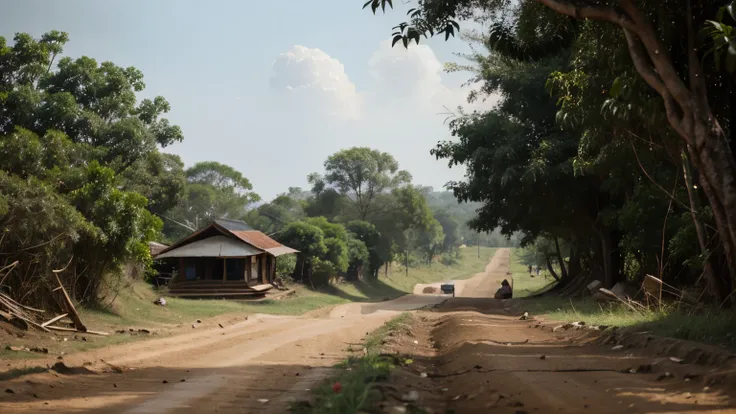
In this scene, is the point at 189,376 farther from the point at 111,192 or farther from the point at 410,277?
the point at 410,277

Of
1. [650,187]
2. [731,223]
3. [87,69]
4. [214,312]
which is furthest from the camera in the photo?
[87,69]

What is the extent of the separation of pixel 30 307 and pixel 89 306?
15.8 feet

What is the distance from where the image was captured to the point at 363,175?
82.8 metres

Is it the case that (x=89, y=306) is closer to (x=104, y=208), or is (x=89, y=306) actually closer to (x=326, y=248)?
(x=104, y=208)

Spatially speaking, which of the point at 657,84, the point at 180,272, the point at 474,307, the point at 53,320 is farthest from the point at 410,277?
the point at 657,84

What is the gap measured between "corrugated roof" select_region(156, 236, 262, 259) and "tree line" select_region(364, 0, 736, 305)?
1513 centimetres

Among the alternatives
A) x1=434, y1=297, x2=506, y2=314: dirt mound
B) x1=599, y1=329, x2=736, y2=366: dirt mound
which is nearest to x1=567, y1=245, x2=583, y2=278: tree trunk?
x1=434, y1=297, x2=506, y2=314: dirt mound

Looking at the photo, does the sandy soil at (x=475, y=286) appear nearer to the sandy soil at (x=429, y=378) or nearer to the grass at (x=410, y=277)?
the grass at (x=410, y=277)

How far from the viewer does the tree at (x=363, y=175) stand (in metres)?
82.8

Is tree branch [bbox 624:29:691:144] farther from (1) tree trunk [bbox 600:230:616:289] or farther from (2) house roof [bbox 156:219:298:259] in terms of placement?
(2) house roof [bbox 156:219:298:259]

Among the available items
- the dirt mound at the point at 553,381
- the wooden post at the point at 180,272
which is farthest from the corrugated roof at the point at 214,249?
the dirt mound at the point at 553,381

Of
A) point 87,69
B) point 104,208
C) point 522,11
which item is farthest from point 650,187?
point 87,69

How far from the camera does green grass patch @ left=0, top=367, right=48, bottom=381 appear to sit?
1041cm

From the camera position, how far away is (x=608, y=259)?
3103 cm
